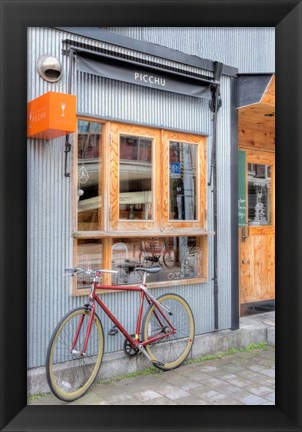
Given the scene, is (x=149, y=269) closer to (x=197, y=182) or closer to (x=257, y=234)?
(x=197, y=182)

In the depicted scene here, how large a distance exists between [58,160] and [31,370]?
1.80 m

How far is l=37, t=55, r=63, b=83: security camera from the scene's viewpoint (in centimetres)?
369

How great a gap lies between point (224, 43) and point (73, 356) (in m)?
3.66

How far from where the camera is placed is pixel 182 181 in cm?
470

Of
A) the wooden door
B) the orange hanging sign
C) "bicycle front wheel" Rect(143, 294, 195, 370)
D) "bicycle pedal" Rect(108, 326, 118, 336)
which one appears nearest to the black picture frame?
the orange hanging sign

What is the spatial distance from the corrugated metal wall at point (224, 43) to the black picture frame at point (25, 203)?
1.34 metres

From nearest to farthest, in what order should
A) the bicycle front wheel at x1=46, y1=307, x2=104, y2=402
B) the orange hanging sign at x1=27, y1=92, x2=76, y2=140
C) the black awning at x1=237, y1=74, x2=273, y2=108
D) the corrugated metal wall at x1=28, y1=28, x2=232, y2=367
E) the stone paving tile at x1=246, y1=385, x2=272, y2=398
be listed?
1. the orange hanging sign at x1=27, y1=92, x2=76, y2=140
2. the bicycle front wheel at x1=46, y1=307, x2=104, y2=402
3. the corrugated metal wall at x1=28, y1=28, x2=232, y2=367
4. the stone paving tile at x1=246, y1=385, x2=272, y2=398
5. the black awning at x1=237, y1=74, x2=273, y2=108

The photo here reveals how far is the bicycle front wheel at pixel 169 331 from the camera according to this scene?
4.27 metres

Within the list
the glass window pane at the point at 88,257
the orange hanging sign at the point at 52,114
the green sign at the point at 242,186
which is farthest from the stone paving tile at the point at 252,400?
the orange hanging sign at the point at 52,114

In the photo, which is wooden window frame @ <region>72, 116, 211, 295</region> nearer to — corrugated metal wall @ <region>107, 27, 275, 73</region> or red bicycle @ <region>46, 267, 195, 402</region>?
red bicycle @ <region>46, 267, 195, 402</region>

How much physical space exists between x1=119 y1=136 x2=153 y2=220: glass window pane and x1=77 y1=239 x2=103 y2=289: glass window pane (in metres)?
0.38
